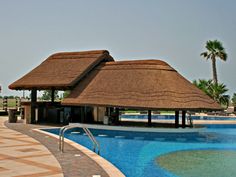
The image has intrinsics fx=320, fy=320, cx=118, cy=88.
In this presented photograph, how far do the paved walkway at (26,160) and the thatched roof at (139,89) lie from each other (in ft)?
25.8

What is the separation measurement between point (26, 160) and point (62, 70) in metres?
15.0

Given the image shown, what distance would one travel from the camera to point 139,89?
20688 mm

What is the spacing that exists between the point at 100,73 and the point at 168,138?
25.4 ft

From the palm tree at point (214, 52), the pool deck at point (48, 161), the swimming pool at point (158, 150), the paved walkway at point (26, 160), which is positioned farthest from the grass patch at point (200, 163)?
the palm tree at point (214, 52)

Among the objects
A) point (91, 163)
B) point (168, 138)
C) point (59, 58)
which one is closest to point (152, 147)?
point (168, 138)

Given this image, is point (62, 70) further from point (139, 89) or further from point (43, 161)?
point (43, 161)

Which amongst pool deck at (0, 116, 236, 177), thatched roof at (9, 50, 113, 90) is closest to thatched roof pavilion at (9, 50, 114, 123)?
thatched roof at (9, 50, 113, 90)

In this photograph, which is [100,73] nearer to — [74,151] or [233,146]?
[233,146]

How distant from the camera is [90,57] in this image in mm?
25250

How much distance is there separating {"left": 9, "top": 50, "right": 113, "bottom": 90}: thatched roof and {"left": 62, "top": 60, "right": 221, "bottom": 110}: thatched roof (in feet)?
2.63

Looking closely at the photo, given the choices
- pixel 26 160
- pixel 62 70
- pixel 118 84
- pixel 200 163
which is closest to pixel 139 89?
pixel 118 84

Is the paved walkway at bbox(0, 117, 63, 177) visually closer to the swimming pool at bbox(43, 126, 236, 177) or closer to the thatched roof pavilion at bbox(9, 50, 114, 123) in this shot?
the swimming pool at bbox(43, 126, 236, 177)

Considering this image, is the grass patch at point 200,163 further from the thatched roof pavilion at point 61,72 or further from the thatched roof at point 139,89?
the thatched roof pavilion at point 61,72

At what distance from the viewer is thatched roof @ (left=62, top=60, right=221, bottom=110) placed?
1970 centimetres
